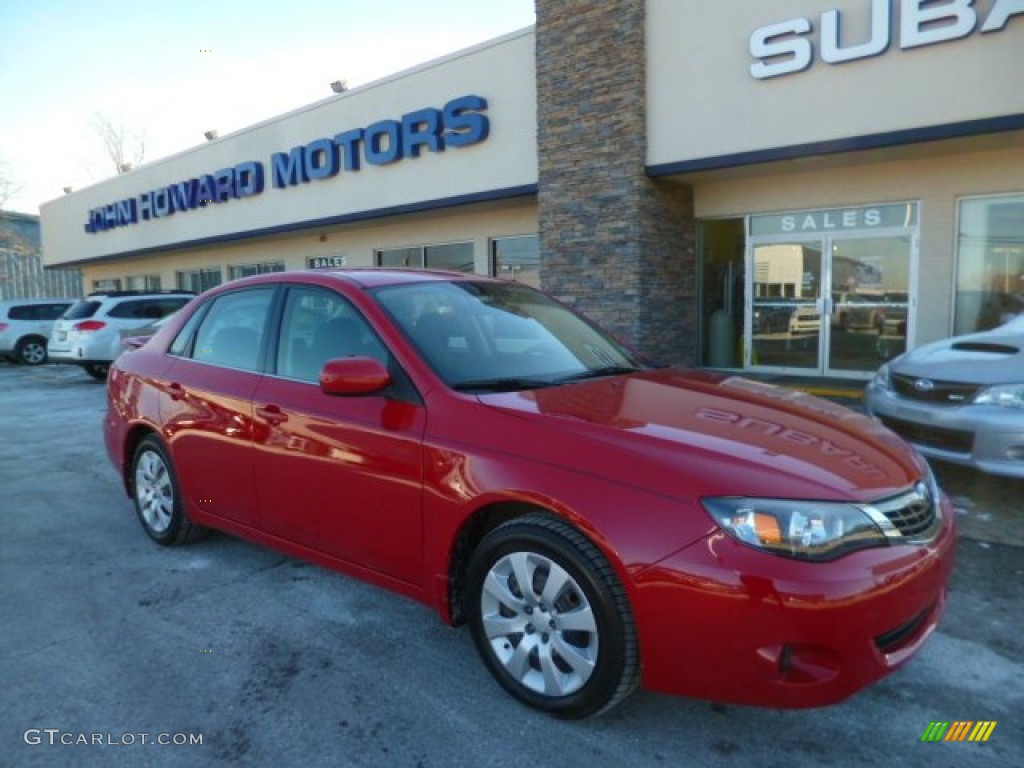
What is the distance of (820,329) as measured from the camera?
10.7 metres

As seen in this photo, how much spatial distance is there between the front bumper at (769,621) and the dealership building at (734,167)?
7.53m

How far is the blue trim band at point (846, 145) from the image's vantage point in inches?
310

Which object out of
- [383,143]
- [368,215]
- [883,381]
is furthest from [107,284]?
[883,381]

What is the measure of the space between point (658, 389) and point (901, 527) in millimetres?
1130

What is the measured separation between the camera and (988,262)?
30.3ft

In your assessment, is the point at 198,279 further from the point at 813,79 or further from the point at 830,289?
the point at 813,79

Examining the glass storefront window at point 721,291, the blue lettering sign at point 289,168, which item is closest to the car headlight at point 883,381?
the glass storefront window at point 721,291

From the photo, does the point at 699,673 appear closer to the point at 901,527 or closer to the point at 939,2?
the point at 901,527

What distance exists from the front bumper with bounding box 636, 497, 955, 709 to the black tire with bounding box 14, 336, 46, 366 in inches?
835

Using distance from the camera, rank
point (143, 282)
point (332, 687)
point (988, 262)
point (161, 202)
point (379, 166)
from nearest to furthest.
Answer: point (332, 687) → point (988, 262) → point (379, 166) → point (161, 202) → point (143, 282)

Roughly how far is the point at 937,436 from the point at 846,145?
5.00 metres

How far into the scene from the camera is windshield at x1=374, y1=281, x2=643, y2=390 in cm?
323

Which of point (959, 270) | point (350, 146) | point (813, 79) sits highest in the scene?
point (350, 146)

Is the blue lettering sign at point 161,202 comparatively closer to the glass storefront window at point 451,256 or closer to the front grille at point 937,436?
A: the glass storefront window at point 451,256
